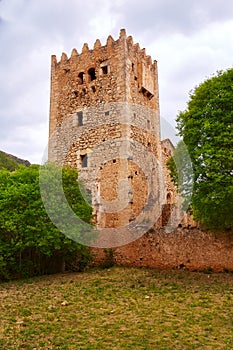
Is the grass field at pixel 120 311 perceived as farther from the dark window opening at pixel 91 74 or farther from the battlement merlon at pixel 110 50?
the battlement merlon at pixel 110 50

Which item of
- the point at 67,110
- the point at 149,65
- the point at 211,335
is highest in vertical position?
the point at 149,65

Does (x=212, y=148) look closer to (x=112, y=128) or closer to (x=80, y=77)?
(x=112, y=128)

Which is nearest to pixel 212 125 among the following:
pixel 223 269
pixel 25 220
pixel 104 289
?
pixel 223 269

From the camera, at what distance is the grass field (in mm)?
7750

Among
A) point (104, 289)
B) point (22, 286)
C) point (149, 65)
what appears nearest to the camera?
point (104, 289)

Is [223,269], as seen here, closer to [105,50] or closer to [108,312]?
[108,312]

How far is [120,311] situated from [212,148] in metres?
6.73

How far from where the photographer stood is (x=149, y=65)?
21.6m

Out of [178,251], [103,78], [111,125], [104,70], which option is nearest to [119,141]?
[111,125]

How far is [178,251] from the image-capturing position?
50.4ft

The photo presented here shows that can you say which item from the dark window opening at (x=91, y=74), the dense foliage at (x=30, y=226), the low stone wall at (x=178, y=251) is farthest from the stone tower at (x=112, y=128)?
the dense foliage at (x=30, y=226)

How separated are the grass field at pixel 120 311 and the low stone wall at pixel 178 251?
0.64 meters

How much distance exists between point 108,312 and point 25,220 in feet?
21.1

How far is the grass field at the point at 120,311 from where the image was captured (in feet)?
25.4
